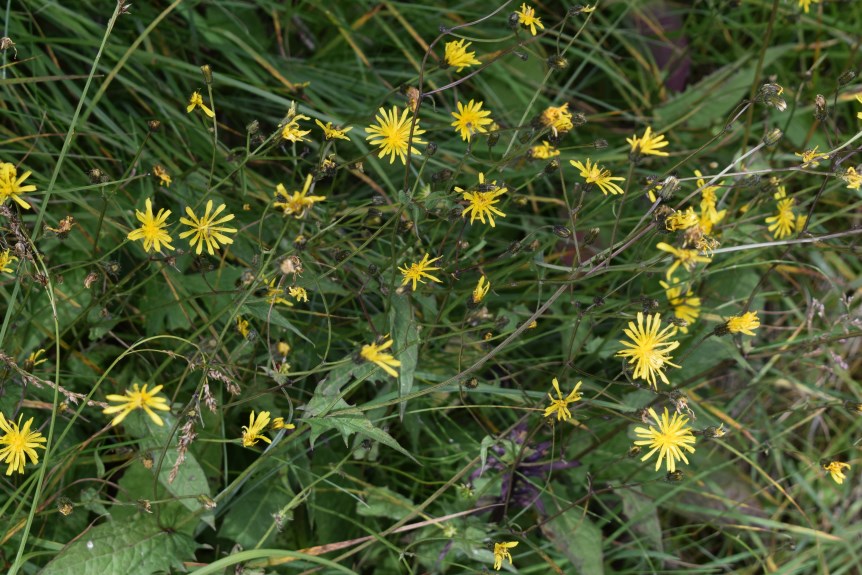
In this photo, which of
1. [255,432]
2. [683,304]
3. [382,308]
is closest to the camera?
[255,432]

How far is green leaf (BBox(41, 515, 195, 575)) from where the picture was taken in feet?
4.84

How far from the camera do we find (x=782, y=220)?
5.96 ft

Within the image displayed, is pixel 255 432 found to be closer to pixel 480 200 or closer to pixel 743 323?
pixel 480 200

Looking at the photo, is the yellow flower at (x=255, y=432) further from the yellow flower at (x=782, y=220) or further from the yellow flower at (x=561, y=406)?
the yellow flower at (x=782, y=220)

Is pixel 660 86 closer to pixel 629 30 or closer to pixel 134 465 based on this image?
pixel 629 30

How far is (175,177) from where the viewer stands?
1.75 metres

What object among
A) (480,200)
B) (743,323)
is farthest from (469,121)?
(743,323)

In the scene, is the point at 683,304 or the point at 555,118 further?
the point at 683,304

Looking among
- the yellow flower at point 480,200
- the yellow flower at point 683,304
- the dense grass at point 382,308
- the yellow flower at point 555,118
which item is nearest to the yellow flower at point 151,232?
the dense grass at point 382,308

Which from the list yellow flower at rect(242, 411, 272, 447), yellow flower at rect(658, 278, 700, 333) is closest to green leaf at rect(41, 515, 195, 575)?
yellow flower at rect(242, 411, 272, 447)

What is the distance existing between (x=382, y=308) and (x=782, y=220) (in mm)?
956

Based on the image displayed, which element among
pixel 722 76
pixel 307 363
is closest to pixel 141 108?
pixel 307 363

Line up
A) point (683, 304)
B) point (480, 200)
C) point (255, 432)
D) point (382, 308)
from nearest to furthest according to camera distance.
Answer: point (255, 432), point (480, 200), point (683, 304), point (382, 308)

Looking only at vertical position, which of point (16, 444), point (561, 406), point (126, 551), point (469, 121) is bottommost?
point (126, 551)
